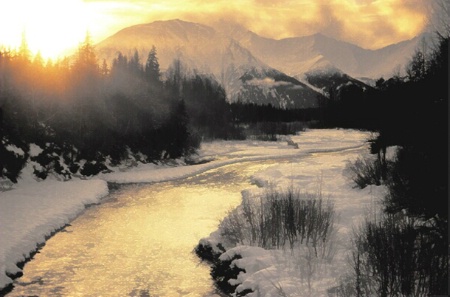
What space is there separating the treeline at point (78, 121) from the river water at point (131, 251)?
931 centimetres

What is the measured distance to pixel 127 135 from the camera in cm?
4500

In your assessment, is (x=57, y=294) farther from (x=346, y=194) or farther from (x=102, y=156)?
(x=102, y=156)

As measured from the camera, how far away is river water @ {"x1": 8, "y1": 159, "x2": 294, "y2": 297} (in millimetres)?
12164

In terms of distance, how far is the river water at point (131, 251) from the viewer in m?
12.2

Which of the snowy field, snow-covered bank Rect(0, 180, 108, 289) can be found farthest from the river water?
the snowy field

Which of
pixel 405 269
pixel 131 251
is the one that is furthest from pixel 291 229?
pixel 131 251

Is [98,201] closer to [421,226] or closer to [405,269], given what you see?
[421,226]

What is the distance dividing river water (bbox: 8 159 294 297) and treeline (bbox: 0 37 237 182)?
9.31m

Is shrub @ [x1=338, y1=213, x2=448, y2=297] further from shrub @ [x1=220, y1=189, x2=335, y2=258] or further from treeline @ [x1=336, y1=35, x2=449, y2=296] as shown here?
shrub @ [x1=220, y1=189, x2=335, y2=258]

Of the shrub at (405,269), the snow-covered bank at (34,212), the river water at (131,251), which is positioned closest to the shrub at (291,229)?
the river water at (131,251)

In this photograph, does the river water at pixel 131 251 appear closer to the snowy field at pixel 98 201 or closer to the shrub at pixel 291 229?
the snowy field at pixel 98 201

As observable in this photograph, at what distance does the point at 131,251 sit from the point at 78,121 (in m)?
26.8

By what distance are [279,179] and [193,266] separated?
16.2 m

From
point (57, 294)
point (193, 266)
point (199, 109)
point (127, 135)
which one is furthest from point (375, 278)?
point (199, 109)
